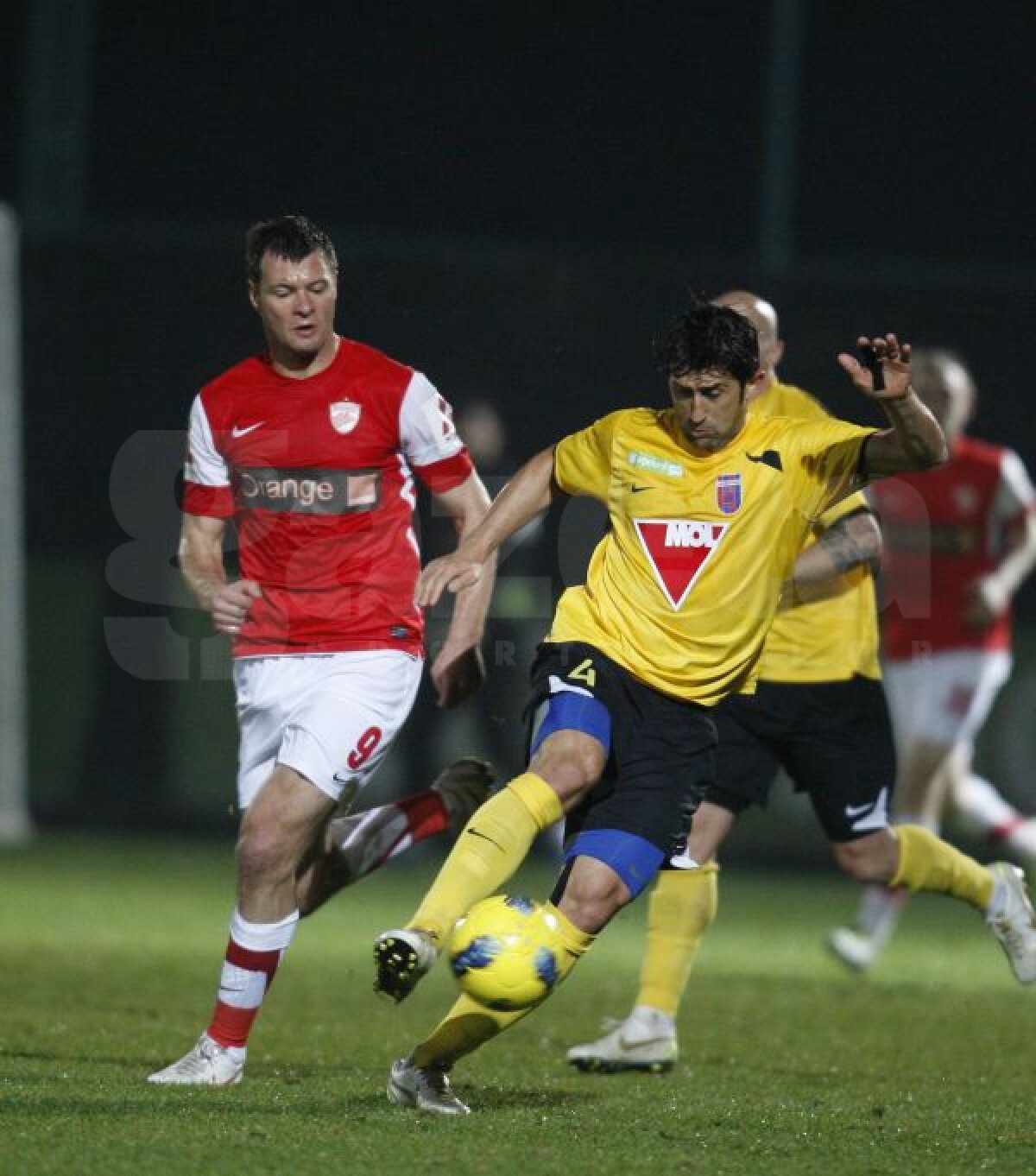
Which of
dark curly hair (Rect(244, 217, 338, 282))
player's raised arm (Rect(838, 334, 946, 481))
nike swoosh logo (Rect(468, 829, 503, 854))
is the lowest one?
nike swoosh logo (Rect(468, 829, 503, 854))

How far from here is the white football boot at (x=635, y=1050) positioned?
685 cm

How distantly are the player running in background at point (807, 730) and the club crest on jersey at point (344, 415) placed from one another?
1.31 metres

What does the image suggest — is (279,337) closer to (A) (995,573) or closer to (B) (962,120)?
(A) (995,573)

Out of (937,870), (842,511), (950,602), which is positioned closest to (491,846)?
(842,511)

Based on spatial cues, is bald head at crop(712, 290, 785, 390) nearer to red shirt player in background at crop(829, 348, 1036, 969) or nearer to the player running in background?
the player running in background

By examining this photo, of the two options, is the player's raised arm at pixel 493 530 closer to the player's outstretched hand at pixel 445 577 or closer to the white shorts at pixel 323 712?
the player's outstretched hand at pixel 445 577

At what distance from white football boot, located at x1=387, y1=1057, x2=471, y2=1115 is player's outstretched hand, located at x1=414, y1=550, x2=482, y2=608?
1.20 m

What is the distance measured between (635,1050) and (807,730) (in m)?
1.22

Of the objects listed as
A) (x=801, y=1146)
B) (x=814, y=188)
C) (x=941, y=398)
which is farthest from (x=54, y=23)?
(x=801, y=1146)

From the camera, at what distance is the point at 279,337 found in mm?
6641

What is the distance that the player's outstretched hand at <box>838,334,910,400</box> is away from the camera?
18.5 feet

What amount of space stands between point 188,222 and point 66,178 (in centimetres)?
303

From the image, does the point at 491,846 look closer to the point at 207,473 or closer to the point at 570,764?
the point at 570,764

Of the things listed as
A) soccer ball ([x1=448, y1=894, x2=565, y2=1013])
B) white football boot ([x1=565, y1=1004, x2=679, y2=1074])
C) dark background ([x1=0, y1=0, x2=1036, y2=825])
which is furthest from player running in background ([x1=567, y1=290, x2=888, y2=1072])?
dark background ([x1=0, y1=0, x2=1036, y2=825])
